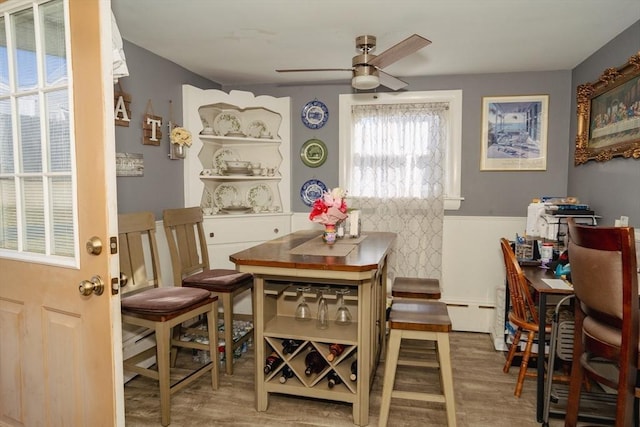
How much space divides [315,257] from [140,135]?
1.77 meters

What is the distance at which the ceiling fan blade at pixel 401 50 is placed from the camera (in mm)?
2217

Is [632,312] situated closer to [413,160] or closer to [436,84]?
[413,160]

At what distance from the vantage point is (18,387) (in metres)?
1.77

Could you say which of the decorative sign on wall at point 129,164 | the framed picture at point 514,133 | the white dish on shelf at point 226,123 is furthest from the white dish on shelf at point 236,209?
the framed picture at point 514,133

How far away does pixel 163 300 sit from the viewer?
2.43 metres

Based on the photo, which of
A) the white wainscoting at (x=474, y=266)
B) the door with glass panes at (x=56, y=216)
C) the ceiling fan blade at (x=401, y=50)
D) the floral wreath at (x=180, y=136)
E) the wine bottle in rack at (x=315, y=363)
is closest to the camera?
the door with glass panes at (x=56, y=216)

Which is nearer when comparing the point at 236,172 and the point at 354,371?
the point at 354,371

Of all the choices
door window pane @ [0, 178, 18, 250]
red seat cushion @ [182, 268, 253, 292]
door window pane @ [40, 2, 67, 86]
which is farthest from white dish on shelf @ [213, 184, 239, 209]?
door window pane @ [40, 2, 67, 86]

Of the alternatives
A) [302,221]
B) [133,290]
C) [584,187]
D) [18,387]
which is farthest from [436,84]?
[18,387]

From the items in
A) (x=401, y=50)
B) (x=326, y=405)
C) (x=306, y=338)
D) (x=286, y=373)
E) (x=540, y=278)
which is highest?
(x=401, y=50)

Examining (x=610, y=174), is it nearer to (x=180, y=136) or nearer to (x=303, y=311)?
(x=303, y=311)

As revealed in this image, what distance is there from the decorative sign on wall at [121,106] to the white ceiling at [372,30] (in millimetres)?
392

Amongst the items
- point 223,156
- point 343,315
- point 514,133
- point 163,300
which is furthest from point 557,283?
point 223,156

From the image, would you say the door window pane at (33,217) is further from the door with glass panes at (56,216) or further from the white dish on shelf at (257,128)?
the white dish on shelf at (257,128)
